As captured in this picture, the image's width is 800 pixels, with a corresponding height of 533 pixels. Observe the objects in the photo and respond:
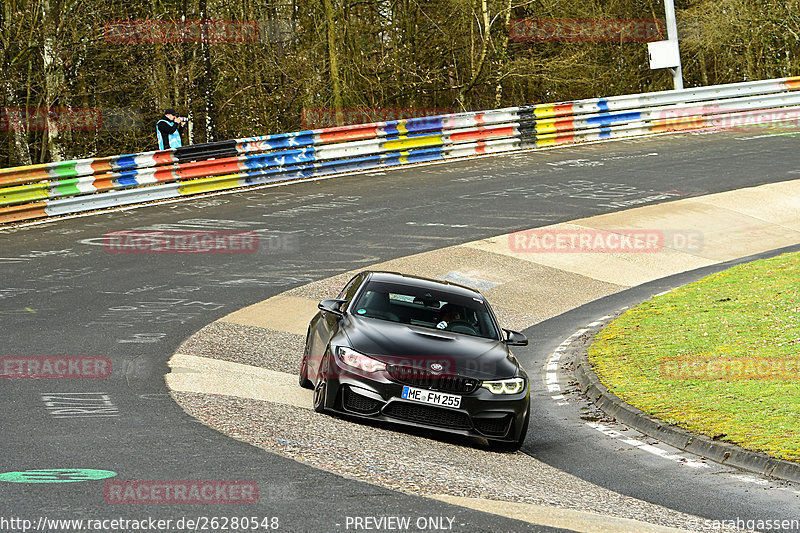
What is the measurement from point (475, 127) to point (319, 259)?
10.7 m

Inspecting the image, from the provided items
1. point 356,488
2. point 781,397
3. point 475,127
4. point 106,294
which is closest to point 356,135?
point 475,127

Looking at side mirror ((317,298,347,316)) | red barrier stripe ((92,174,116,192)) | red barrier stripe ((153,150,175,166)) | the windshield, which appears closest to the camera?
side mirror ((317,298,347,316))

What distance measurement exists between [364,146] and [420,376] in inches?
690

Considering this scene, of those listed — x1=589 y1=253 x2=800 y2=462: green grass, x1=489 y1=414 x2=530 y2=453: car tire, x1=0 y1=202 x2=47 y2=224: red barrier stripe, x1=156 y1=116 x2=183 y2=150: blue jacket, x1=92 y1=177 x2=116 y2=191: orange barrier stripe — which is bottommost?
x1=589 y1=253 x2=800 y2=462: green grass

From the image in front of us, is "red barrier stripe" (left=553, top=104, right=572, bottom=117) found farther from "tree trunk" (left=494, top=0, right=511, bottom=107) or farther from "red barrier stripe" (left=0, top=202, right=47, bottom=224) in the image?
"red barrier stripe" (left=0, top=202, right=47, bottom=224)

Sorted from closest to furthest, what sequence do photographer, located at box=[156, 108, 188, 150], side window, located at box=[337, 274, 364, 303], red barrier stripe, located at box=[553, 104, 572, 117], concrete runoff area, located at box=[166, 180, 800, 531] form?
concrete runoff area, located at box=[166, 180, 800, 531] < side window, located at box=[337, 274, 364, 303] < photographer, located at box=[156, 108, 188, 150] < red barrier stripe, located at box=[553, 104, 572, 117]

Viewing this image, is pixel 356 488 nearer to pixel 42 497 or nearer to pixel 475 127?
pixel 42 497

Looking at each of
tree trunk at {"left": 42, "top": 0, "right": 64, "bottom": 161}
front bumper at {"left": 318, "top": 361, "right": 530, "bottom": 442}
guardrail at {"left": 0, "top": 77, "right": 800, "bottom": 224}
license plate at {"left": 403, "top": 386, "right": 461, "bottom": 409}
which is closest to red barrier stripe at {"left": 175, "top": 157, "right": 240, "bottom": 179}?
guardrail at {"left": 0, "top": 77, "right": 800, "bottom": 224}

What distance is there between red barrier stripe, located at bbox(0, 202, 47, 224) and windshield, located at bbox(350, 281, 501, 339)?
12.0 m

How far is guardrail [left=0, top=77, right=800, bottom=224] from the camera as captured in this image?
2152 centimetres

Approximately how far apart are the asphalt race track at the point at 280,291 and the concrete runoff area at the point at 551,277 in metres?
0.33

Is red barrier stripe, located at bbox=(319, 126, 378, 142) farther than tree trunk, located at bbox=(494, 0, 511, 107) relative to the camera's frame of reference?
No

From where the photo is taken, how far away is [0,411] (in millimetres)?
9281

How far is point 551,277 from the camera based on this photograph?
728 inches
